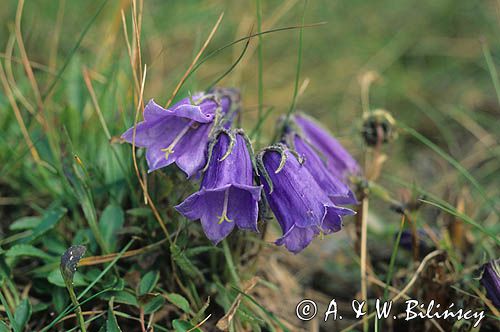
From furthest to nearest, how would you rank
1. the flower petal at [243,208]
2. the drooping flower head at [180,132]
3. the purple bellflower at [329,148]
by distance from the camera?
the purple bellflower at [329,148] → the drooping flower head at [180,132] → the flower petal at [243,208]

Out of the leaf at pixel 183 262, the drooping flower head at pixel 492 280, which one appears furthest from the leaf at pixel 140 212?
the drooping flower head at pixel 492 280

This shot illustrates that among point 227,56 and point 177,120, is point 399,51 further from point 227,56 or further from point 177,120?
point 177,120

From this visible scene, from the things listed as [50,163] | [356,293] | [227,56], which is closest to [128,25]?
[227,56]

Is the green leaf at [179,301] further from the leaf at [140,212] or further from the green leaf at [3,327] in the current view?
the green leaf at [3,327]

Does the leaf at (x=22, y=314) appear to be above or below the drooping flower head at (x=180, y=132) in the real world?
below

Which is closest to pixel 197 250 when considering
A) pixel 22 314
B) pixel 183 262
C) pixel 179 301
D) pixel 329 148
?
pixel 183 262
